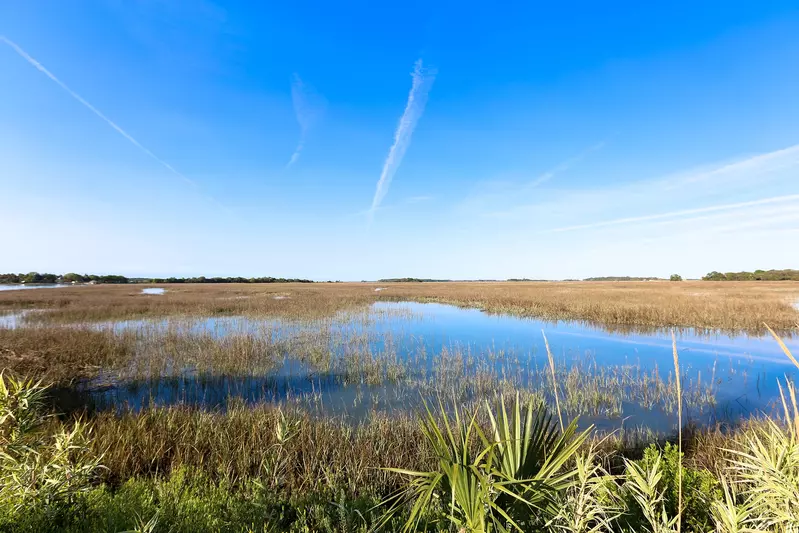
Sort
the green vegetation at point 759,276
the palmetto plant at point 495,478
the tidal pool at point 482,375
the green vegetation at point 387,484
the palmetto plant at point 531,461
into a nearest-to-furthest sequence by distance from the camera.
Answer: the palmetto plant at point 495,478 → the green vegetation at point 387,484 → the palmetto plant at point 531,461 → the tidal pool at point 482,375 → the green vegetation at point 759,276

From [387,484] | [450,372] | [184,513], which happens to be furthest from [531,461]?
[450,372]

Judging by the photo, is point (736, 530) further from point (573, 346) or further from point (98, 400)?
point (573, 346)

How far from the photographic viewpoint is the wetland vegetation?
9.53ft

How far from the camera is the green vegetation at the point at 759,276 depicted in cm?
9694

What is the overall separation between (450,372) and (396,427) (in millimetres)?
5277

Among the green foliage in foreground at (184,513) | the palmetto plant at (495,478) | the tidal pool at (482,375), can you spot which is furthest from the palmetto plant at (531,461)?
the tidal pool at (482,375)

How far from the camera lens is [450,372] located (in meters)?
11.7

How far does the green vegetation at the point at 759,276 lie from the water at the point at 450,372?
120654mm

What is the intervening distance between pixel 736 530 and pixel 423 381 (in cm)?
863

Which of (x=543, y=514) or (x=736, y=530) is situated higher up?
(x=736, y=530)

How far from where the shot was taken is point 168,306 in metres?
29.6

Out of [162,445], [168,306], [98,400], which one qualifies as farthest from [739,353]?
[168,306]

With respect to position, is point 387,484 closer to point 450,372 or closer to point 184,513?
point 184,513

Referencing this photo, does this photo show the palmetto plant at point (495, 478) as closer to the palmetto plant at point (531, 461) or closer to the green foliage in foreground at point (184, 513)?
the palmetto plant at point (531, 461)
